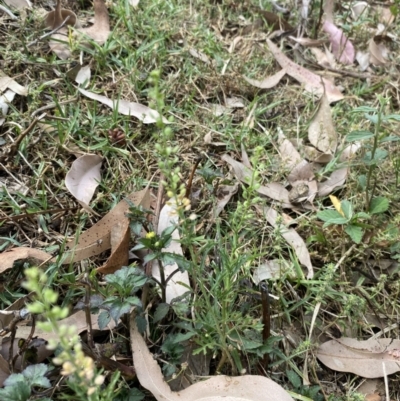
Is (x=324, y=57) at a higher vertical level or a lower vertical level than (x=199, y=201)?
higher

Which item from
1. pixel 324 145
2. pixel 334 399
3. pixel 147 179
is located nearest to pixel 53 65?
pixel 147 179

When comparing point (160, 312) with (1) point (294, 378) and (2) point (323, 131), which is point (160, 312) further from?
(2) point (323, 131)

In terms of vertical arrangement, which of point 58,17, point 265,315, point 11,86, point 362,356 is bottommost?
point 362,356

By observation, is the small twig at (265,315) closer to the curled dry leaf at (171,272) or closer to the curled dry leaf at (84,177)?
the curled dry leaf at (171,272)

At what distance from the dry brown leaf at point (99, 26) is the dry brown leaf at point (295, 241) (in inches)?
44.1

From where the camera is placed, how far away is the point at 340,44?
247 cm

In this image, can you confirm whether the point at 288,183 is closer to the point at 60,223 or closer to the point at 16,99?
the point at 60,223

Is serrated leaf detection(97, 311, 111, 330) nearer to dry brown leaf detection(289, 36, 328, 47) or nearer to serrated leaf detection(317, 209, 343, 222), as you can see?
serrated leaf detection(317, 209, 343, 222)

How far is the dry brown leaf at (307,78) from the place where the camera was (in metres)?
2.23

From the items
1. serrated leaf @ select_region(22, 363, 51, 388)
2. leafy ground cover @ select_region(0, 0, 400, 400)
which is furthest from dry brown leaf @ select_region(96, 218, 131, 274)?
serrated leaf @ select_region(22, 363, 51, 388)

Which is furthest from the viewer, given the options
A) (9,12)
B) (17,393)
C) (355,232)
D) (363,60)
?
(363,60)

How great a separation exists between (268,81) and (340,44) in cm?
53

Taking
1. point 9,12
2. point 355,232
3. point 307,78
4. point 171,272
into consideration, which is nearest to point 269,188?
point 355,232

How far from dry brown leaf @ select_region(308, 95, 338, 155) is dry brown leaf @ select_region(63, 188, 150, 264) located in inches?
33.2
